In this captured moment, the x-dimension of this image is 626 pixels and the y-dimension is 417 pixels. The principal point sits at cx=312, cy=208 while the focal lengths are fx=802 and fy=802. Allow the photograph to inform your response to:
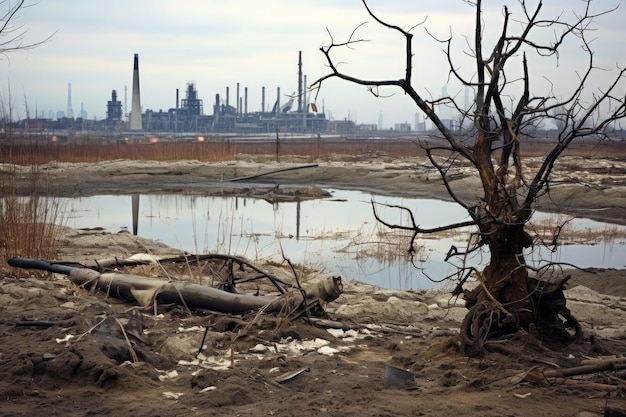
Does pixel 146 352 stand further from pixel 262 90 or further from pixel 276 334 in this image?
pixel 262 90

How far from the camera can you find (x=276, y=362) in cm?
507

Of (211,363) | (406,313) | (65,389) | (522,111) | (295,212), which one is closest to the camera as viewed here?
(65,389)

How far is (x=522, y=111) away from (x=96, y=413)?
131 inches

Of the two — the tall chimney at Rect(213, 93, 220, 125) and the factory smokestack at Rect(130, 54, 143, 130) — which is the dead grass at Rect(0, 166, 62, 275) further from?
the tall chimney at Rect(213, 93, 220, 125)

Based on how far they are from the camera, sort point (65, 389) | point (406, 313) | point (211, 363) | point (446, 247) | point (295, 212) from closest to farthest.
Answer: point (65, 389) → point (211, 363) → point (406, 313) → point (446, 247) → point (295, 212)

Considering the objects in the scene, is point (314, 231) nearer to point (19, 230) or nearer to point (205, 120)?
point (19, 230)

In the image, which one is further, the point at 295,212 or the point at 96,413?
the point at 295,212

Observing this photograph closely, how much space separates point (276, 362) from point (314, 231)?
34.7 ft

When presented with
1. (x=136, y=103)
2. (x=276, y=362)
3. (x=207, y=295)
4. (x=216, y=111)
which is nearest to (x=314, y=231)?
(x=207, y=295)

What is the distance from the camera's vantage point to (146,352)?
505 centimetres

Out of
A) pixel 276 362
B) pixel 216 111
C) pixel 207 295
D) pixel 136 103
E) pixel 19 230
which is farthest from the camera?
pixel 216 111

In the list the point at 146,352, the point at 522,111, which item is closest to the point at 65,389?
the point at 146,352

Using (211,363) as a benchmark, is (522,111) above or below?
above

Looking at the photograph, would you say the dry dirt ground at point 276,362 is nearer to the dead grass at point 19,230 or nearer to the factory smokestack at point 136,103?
the dead grass at point 19,230
